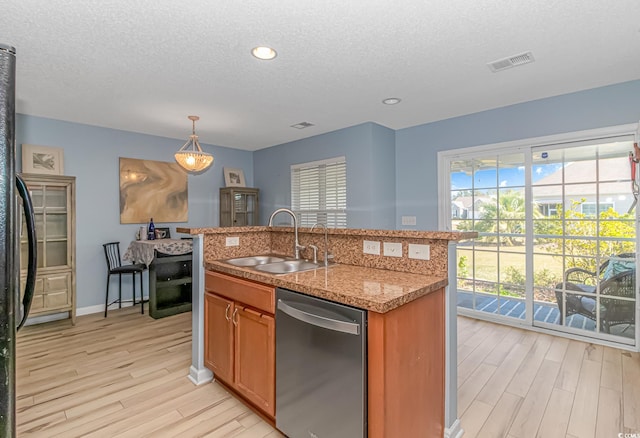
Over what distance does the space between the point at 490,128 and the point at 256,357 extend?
11.6 feet

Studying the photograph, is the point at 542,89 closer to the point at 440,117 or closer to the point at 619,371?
the point at 440,117

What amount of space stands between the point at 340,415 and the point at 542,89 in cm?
340

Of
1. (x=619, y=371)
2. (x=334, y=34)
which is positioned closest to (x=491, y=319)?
(x=619, y=371)

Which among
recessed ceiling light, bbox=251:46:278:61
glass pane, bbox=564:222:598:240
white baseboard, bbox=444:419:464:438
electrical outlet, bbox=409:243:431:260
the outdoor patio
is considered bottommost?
white baseboard, bbox=444:419:464:438

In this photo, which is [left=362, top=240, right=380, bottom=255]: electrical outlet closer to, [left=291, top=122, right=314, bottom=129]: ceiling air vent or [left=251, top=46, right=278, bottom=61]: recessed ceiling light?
[left=251, top=46, right=278, bottom=61]: recessed ceiling light

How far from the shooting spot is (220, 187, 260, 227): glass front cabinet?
5.50m

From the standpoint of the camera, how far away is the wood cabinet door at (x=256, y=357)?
1894mm

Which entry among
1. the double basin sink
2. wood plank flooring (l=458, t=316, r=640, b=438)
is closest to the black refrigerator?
the double basin sink

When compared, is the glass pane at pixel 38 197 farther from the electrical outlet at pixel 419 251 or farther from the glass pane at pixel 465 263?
the glass pane at pixel 465 263

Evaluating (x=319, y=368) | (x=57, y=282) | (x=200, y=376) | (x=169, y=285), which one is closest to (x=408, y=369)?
(x=319, y=368)

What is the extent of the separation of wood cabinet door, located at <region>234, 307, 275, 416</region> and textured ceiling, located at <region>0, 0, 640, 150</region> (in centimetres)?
183

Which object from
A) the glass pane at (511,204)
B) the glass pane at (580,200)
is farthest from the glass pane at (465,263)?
the glass pane at (580,200)

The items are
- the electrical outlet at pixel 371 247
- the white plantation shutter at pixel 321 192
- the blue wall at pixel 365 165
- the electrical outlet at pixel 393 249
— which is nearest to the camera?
the electrical outlet at pixel 393 249

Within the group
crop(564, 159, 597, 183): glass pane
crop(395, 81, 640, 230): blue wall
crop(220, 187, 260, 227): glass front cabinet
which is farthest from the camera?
crop(220, 187, 260, 227): glass front cabinet
